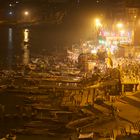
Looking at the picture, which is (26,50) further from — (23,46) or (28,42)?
(28,42)

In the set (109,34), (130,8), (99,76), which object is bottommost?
(99,76)

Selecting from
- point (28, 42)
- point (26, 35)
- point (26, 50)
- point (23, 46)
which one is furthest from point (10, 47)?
point (26, 35)

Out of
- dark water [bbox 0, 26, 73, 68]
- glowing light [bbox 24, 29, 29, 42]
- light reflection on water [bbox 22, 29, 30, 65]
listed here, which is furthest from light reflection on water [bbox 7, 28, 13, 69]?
glowing light [bbox 24, 29, 29, 42]

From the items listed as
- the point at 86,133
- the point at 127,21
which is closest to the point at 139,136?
the point at 86,133

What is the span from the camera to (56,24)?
11475 cm

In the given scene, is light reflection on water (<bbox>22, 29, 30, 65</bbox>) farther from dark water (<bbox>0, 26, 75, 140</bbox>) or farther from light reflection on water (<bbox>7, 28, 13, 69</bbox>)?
light reflection on water (<bbox>7, 28, 13, 69</bbox>)

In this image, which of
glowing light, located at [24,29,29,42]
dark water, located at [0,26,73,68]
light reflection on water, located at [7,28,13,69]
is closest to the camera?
light reflection on water, located at [7,28,13,69]

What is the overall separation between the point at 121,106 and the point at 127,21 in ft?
73.5

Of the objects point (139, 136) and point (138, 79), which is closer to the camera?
point (139, 136)

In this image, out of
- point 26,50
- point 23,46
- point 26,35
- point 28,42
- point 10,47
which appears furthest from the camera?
point 26,35

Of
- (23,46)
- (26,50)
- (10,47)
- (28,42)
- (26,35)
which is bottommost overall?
(26,50)

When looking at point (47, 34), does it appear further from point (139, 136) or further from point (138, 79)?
point (139, 136)

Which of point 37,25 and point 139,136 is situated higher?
point 37,25

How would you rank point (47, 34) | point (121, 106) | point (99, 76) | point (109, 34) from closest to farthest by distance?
point (121, 106), point (99, 76), point (109, 34), point (47, 34)
